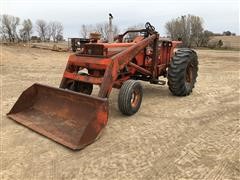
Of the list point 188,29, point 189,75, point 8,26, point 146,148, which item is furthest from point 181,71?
point 8,26

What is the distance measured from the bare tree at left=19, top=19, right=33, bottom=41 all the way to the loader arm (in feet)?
180

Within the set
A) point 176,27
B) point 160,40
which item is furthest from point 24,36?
point 160,40

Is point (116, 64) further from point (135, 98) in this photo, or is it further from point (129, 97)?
point (135, 98)

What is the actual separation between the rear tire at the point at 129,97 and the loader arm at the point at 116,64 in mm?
230

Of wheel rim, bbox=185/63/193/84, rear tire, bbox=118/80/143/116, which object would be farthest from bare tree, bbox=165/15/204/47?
rear tire, bbox=118/80/143/116

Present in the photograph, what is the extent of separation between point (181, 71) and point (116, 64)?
177 cm

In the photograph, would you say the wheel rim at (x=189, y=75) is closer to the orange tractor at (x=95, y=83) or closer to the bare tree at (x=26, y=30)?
the orange tractor at (x=95, y=83)

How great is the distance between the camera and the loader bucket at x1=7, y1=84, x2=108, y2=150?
4.13m

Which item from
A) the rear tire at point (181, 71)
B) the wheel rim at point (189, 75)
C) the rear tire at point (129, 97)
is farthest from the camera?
the wheel rim at point (189, 75)

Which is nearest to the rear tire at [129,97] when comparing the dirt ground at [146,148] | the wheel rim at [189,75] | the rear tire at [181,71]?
the dirt ground at [146,148]

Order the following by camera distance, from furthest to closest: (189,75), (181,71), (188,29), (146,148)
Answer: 1. (188,29)
2. (189,75)
3. (181,71)
4. (146,148)

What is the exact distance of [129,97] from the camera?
5027 millimetres

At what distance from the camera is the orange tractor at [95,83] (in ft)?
14.1

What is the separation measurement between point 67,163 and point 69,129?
814mm
